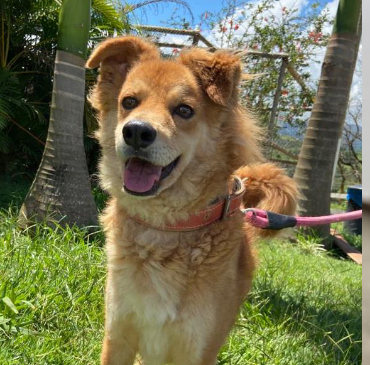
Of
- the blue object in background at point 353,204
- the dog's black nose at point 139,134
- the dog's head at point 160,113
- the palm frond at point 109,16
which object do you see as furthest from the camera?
the blue object in background at point 353,204

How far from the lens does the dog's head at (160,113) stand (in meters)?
2.01

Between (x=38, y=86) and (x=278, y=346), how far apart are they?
A: 226 inches

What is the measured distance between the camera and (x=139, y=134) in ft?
6.31

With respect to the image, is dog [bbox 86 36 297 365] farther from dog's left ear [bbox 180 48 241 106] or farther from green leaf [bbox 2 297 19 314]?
green leaf [bbox 2 297 19 314]

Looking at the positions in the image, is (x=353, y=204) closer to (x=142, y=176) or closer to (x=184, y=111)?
(x=184, y=111)

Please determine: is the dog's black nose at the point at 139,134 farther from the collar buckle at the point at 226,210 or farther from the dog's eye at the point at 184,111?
the collar buckle at the point at 226,210

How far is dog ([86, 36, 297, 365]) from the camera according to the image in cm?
202

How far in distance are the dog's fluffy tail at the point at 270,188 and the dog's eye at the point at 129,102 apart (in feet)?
3.67

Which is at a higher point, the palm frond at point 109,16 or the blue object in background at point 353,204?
the palm frond at point 109,16

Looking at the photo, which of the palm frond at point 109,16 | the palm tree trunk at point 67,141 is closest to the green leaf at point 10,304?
the palm tree trunk at point 67,141

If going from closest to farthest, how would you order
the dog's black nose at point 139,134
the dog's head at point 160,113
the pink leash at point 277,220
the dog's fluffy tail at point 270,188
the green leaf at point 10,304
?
the dog's black nose at point 139,134, the dog's head at point 160,113, the green leaf at point 10,304, the pink leash at point 277,220, the dog's fluffy tail at point 270,188

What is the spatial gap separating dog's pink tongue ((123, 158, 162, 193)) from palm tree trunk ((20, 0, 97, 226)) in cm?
205

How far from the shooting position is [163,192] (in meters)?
2.21

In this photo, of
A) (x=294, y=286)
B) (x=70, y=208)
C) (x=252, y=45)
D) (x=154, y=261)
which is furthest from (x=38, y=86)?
(x=154, y=261)
